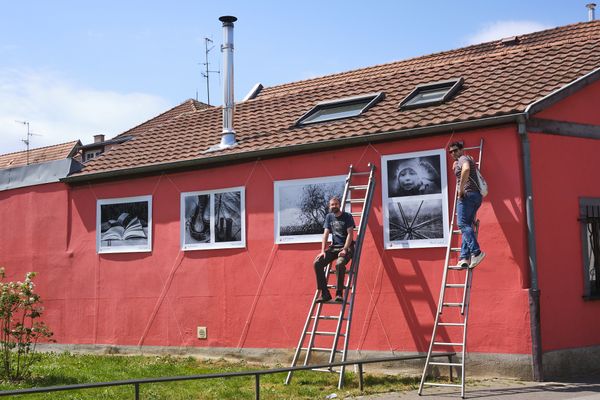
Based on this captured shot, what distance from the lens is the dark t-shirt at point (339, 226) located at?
1220 centimetres

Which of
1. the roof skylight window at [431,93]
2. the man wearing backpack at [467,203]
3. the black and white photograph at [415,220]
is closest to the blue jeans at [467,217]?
the man wearing backpack at [467,203]

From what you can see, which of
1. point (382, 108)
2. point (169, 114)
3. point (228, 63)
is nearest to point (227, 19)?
point (228, 63)

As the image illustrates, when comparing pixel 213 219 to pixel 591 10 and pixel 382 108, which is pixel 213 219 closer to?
pixel 382 108

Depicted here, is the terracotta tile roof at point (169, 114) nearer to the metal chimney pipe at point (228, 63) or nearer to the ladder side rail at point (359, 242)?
the metal chimney pipe at point (228, 63)

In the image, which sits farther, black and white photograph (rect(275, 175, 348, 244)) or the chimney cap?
the chimney cap

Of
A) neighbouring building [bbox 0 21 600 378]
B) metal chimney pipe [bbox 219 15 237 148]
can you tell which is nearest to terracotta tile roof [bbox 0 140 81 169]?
neighbouring building [bbox 0 21 600 378]

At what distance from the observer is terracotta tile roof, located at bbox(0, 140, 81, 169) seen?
3231 cm

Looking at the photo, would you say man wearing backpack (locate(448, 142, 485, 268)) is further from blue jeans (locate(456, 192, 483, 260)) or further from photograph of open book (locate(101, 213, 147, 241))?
photograph of open book (locate(101, 213, 147, 241))

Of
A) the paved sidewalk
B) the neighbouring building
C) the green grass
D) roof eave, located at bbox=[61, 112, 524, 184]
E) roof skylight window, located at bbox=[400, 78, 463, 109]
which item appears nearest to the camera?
the paved sidewalk

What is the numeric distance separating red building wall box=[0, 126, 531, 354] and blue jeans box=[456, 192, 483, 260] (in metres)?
0.67

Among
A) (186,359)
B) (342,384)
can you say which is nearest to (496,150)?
(342,384)

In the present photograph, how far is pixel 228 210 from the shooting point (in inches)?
583

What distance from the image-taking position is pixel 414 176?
12.7 m

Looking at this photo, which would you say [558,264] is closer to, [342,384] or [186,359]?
[342,384]
